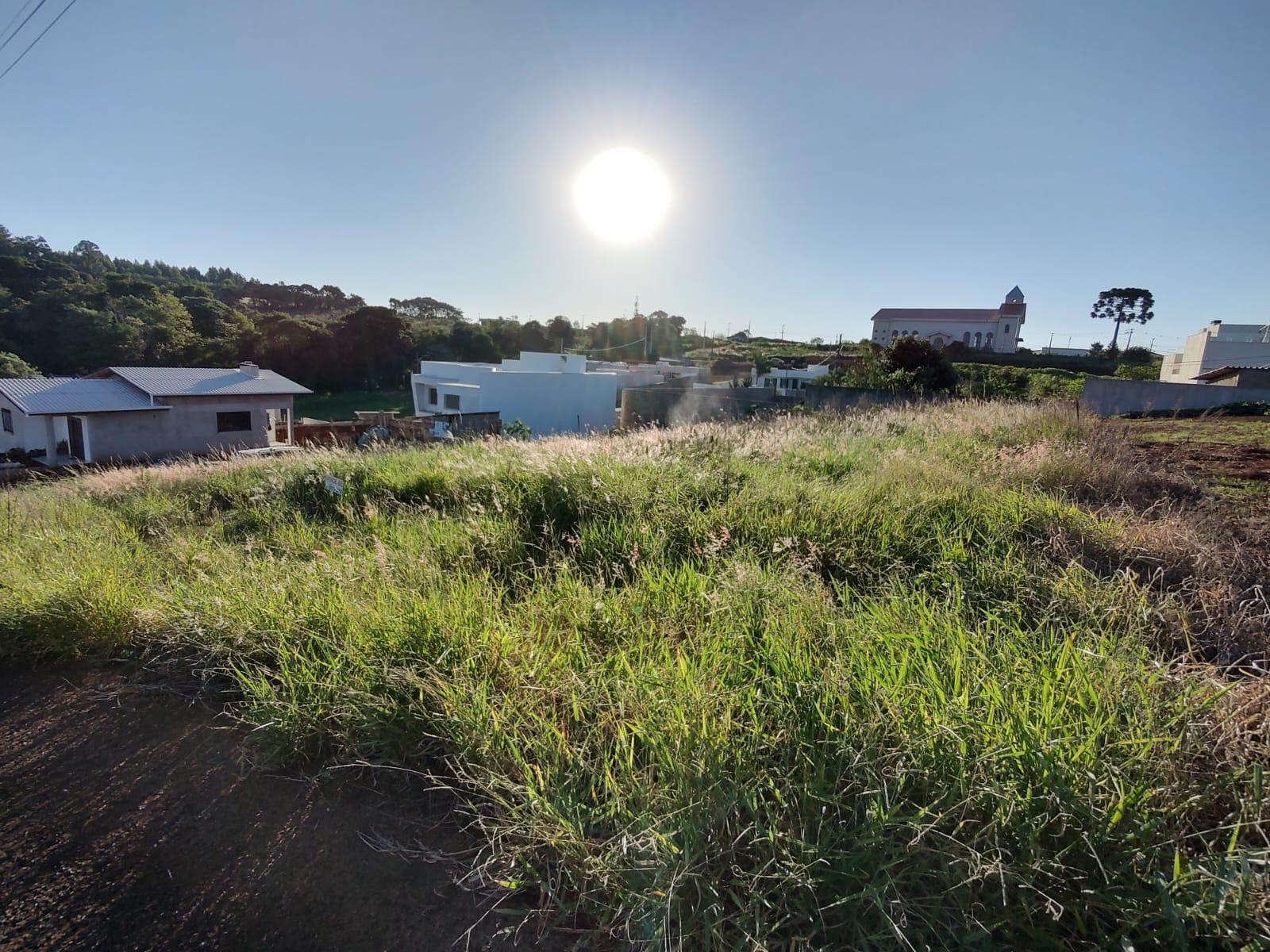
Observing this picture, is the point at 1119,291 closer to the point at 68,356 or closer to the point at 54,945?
the point at 54,945

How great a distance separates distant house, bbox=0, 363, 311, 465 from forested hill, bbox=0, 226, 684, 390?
1200cm

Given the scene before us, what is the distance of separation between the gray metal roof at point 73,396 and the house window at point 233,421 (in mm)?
2428

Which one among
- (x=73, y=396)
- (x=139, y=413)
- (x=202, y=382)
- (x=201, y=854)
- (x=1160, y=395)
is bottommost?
(x=139, y=413)

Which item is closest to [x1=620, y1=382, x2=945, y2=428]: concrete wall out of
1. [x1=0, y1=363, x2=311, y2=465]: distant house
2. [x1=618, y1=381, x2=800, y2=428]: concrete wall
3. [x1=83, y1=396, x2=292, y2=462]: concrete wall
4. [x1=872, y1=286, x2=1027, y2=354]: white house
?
[x1=618, y1=381, x2=800, y2=428]: concrete wall

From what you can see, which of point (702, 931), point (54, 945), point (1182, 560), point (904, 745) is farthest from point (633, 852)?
point (1182, 560)

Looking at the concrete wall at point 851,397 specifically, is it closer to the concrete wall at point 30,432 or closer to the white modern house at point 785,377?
the white modern house at point 785,377

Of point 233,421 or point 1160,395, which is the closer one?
point 1160,395

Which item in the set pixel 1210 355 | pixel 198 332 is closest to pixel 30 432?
pixel 198 332

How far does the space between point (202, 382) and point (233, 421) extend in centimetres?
210

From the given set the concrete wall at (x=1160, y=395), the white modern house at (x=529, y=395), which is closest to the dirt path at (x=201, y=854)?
the concrete wall at (x=1160, y=395)

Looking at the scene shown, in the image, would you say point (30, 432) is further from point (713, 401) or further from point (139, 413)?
point (713, 401)

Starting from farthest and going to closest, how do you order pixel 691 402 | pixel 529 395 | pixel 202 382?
pixel 529 395, pixel 202 382, pixel 691 402

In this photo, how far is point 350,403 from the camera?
41.8 metres

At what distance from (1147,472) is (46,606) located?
23.2 feet
